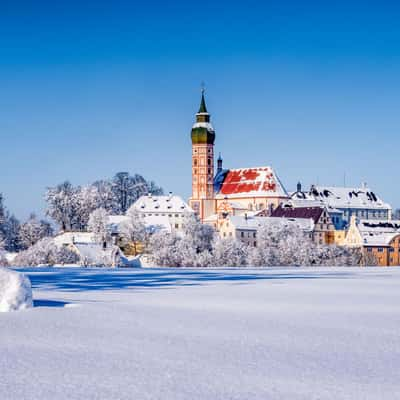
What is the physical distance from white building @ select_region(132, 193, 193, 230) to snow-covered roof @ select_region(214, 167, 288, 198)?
1327cm

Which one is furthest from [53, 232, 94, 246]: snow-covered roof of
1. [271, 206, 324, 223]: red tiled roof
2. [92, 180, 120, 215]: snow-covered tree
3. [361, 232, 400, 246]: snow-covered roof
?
[361, 232, 400, 246]: snow-covered roof

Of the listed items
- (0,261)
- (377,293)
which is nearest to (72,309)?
(377,293)

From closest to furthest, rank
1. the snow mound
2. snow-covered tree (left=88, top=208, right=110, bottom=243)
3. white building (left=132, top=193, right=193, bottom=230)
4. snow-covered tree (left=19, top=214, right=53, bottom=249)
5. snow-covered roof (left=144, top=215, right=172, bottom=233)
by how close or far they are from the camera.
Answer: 1. the snow mound
2. snow-covered tree (left=88, top=208, right=110, bottom=243)
3. snow-covered tree (left=19, top=214, right=53, bottom=249)
4. snow-covered roof (left=144, top=215, right=172, bottom=233)
5. white building (left=132, top=193, right=193, bottom=230)

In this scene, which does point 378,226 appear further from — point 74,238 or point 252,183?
point 74,238

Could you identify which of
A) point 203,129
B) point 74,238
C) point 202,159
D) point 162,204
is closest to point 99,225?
point 74,238

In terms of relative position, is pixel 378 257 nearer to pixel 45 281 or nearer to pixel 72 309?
pixel 45 281

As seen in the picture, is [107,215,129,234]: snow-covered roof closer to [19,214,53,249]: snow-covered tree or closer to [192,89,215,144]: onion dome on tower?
[19,214,53,249]: snow-covered tree

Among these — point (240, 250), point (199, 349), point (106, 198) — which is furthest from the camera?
point (106, 198)

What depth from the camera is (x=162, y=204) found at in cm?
11438

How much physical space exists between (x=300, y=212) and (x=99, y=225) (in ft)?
103

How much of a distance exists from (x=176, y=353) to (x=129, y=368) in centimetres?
123

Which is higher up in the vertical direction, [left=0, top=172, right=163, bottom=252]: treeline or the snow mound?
[left=0, top=172, right=163, bottom=252]: treeline

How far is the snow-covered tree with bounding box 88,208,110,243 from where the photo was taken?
83.8m

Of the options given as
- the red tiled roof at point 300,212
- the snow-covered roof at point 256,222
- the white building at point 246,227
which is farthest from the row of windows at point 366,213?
the white building at point 246,227
